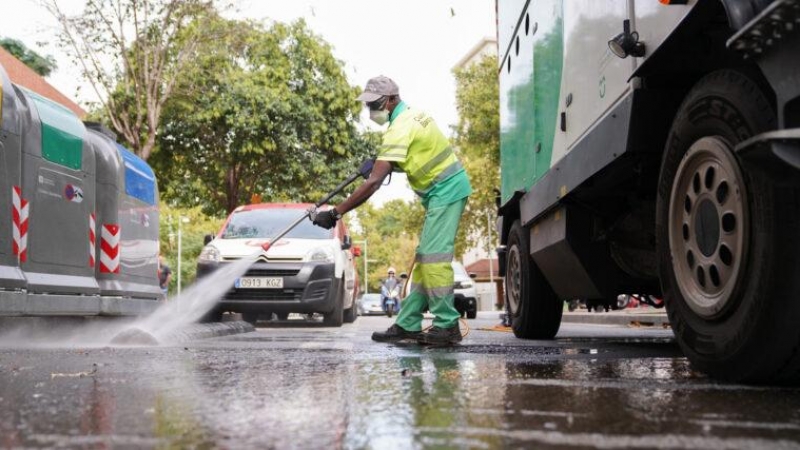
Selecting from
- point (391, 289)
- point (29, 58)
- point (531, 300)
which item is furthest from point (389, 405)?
point (29, 58)

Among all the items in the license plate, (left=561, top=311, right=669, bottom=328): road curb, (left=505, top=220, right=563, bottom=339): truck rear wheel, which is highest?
the license plate

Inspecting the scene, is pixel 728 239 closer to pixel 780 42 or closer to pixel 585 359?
pixel 780 42

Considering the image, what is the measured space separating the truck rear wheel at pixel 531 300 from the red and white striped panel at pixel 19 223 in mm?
4101

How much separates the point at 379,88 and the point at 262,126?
16233 millimetres

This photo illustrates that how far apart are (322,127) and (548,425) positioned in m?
21.0

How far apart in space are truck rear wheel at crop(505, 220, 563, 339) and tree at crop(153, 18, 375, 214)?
14692mm

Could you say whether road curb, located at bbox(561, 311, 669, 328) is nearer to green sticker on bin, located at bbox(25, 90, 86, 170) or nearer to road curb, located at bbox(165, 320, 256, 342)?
road curb, located at bbox(165, 320, 256, 342)

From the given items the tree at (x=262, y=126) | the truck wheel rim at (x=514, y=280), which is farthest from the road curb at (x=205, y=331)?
the tree at (x=262, y=126)

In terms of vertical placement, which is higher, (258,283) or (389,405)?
(258,283)

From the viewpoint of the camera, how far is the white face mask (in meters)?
6.31

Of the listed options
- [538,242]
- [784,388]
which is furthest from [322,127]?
[784,388]

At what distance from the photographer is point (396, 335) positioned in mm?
6316

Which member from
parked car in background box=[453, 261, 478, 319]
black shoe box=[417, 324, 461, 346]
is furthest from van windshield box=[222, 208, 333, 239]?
parked car in background box=[453, 261, 478, 319]

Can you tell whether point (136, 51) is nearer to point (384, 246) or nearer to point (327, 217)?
point (327, 217)
